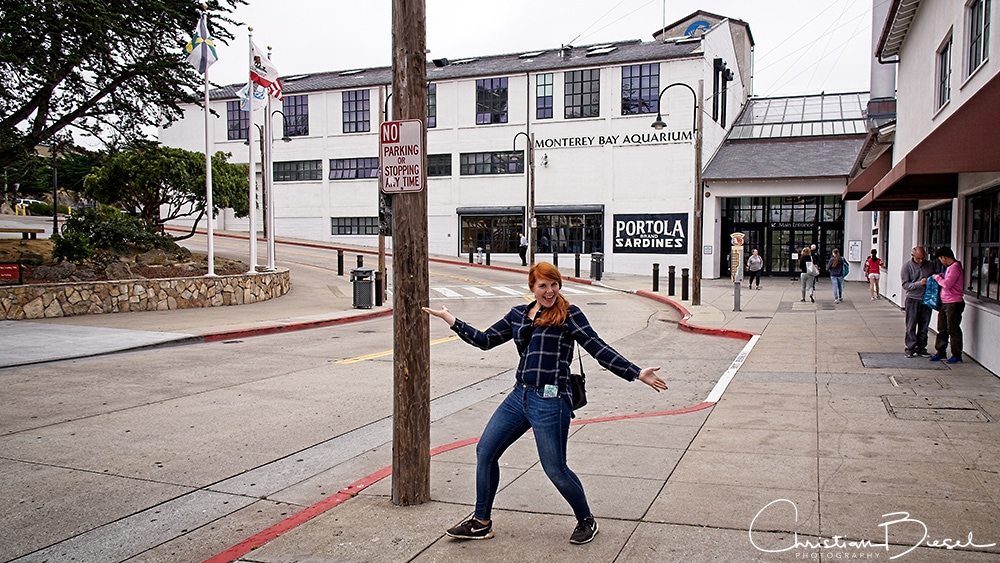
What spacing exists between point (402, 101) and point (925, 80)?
45.9ft

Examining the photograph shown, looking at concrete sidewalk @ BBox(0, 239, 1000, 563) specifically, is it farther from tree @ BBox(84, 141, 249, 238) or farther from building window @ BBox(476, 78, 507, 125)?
building window @ BBox(476, 78, 507, 125)

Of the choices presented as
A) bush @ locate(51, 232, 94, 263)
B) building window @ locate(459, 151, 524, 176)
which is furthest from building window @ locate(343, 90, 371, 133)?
bush @ locate(51, 232, 94, 263)

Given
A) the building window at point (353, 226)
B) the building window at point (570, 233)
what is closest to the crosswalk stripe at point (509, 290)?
the building window at point (570, 233)

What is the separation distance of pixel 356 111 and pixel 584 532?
43.6 m

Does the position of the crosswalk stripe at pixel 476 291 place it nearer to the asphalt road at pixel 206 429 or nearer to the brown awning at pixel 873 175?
the asphalt road at pixel 206 429

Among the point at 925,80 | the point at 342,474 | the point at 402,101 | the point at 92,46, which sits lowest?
the point at 342,474

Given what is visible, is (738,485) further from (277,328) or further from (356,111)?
(356,111)

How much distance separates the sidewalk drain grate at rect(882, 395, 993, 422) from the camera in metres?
7.59

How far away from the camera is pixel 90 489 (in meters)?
5.92

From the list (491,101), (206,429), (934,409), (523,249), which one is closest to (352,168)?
(491,101)

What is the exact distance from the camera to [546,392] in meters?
4.36

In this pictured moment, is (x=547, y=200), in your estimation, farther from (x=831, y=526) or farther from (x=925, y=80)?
(x=831, y=526)

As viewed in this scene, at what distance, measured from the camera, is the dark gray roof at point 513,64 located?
126ft

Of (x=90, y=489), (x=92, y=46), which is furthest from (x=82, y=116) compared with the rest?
(x=90, y=489)
